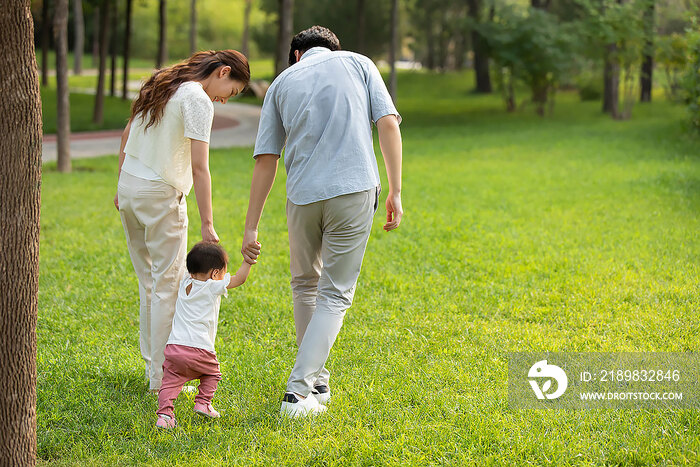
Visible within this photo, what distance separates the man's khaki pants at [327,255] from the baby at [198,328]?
1.25ft

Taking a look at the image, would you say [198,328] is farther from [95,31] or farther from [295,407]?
[95,31]

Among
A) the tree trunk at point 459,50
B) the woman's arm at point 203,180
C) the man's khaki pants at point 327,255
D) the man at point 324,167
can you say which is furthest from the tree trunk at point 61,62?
the tree trunk at point 459,50

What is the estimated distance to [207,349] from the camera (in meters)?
3.86

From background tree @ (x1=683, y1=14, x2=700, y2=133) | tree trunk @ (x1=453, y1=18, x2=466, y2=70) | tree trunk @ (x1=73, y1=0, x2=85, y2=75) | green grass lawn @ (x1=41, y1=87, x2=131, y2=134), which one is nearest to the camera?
background tree @ (x1=683, y1=14, x2=700, y2=133)

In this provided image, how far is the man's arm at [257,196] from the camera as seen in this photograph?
3826 mm

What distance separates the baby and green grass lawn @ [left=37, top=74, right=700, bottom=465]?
6.9 inches

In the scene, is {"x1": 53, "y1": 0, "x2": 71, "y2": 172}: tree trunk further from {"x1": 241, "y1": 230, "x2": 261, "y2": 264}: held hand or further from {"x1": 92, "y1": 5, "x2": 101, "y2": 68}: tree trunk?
{"x1": 92, "y1": 5, "x2": 101, "y2": 68}: tree trunk

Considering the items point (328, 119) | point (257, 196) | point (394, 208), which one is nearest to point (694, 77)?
point (394, 208)

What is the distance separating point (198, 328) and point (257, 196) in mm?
755

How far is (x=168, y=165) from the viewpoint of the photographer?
3.96 meters

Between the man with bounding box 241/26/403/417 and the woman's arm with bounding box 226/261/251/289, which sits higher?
the man with bounding box 241/26/403/417

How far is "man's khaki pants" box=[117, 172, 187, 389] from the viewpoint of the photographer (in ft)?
13.1

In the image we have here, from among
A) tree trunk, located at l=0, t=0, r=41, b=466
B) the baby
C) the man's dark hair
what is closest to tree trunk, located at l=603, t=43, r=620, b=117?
the man's dark hair

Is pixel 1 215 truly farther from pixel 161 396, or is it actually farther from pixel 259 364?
pixel 259 364
